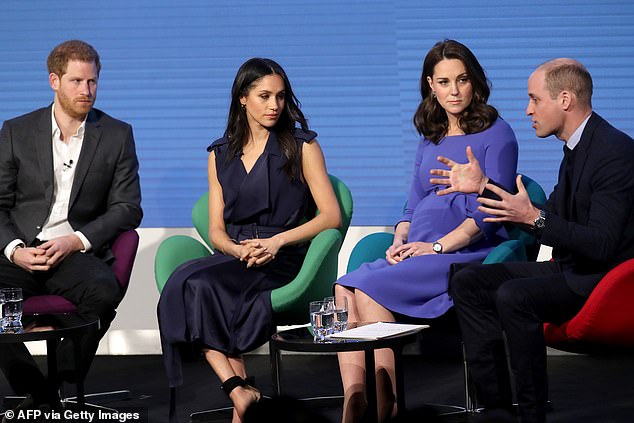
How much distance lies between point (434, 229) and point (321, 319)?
3.45 feet

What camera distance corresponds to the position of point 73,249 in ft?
14.4

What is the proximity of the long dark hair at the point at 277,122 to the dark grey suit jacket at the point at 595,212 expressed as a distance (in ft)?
4.39

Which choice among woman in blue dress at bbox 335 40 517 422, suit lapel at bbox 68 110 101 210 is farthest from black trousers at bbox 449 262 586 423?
suit lapel at bbox 68 110 101 210

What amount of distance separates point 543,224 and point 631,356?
7.28 ft

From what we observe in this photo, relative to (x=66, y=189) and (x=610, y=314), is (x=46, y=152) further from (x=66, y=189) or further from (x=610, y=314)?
(x=610, y=314)

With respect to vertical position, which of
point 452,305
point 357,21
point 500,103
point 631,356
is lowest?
point 631,356

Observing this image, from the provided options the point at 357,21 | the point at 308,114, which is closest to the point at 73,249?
the point at 308,114

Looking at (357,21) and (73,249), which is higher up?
(357,21)

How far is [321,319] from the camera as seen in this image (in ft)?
10.8

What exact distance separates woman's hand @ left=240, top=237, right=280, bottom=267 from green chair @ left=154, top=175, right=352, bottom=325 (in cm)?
14

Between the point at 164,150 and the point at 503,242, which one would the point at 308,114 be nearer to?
the point at 164,150

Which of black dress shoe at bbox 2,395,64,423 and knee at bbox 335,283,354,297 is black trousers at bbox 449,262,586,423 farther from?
black dress shoe at bbox 2,395,64,423

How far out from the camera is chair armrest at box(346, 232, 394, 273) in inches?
167

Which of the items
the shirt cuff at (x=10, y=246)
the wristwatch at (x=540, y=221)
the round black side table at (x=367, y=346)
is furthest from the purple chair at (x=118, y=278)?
the wristwatch at (x=540, y=221)
